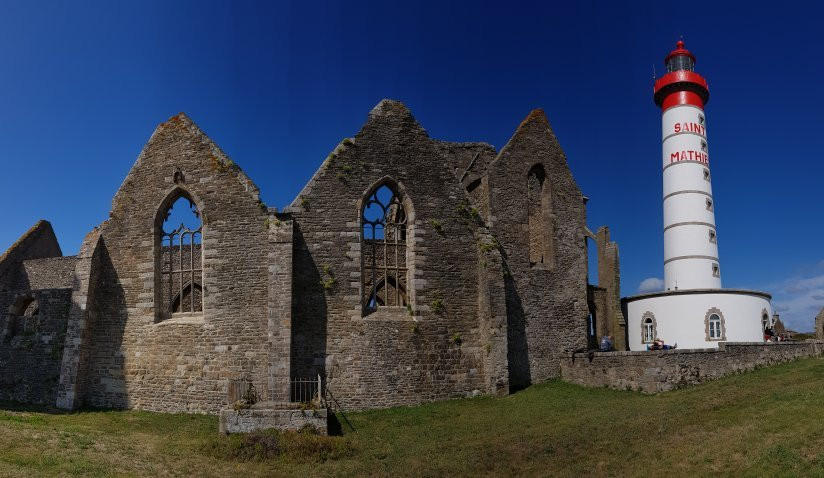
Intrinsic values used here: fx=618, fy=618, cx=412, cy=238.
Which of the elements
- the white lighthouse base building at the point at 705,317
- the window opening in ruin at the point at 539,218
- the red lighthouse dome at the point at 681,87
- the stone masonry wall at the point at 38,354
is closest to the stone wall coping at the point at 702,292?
the white lighthouse base building at the point at 705,317

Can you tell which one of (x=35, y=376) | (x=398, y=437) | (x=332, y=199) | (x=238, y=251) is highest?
(x=332, y=199)

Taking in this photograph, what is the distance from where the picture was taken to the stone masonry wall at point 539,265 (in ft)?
71.5

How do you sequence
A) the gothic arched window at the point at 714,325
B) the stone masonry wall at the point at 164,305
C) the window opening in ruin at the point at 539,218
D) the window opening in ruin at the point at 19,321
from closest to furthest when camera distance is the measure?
the stone masonry wall at the point at 164,305
the window opening in ruin at the point at 19,321
the window opening in ruin at the point at 539,218
the gothic arched window at the point at 714,325

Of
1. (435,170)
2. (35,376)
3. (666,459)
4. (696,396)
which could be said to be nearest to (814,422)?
(666,459)

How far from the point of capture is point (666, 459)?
11.3 m

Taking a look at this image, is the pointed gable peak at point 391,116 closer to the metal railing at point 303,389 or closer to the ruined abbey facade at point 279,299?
the ruined abbey facade at point 279,299

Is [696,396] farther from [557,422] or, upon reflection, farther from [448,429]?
[448,429]

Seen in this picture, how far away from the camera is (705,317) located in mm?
24094

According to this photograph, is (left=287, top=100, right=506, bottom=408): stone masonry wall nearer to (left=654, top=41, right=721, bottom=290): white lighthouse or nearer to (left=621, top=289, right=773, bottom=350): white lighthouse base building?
(left=621, top=289, right=773, bottom=350): white lighthouse base building

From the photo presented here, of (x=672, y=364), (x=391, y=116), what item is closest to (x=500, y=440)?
(x=672, y=364)

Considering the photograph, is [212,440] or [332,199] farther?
[332,199]

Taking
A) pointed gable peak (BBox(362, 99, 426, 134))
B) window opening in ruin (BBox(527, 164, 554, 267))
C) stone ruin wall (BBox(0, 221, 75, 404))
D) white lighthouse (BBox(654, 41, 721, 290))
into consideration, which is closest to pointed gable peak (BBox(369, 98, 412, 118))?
pointed gable peak (BBox(362, 99, 426, 134))

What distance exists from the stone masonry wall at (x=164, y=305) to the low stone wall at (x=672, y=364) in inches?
426

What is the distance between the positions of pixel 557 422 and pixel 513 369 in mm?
5637
